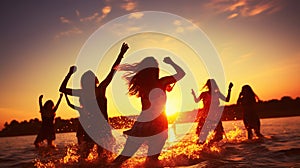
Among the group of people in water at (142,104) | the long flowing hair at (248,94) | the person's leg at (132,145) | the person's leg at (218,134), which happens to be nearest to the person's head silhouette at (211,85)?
the group of people in water at (142,104)

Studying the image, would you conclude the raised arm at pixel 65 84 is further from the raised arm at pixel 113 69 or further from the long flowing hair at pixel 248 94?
the long flowing hair at pixel 248 94

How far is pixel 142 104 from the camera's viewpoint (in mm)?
6504

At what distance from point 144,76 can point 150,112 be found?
0.77 m

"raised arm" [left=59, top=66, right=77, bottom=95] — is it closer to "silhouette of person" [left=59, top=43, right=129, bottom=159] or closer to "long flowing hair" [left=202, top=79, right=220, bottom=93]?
"silhouette of person" [left=59, top=43, right=129, bottom=159]

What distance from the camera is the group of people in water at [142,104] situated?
6.33 m

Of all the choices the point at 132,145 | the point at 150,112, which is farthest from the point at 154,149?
the point at 150,112

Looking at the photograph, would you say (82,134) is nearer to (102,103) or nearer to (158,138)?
(102,103)

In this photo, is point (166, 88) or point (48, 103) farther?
point (48, 103)

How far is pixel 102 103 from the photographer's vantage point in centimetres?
836

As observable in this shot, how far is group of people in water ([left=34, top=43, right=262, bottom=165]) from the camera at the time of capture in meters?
6.33

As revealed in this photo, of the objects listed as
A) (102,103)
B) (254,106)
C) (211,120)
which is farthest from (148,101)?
(254,106)

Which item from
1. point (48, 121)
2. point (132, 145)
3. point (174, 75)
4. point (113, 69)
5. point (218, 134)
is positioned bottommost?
point (218, 134)

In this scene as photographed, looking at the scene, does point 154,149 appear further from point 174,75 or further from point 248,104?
point 248,104

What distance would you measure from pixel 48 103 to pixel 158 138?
9143 mm
